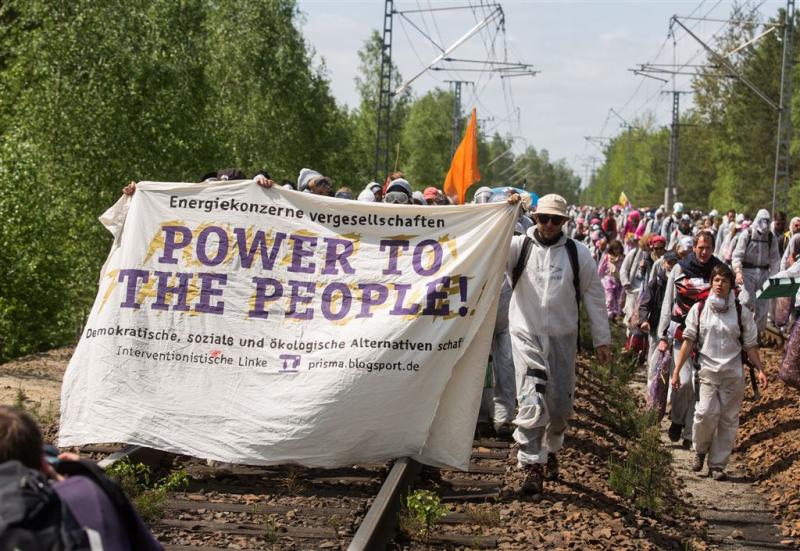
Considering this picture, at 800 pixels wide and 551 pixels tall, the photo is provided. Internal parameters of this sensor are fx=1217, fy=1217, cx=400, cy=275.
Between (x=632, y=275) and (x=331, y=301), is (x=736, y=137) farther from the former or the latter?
(x=331, y=301)

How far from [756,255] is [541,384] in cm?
1160

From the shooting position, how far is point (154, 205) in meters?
8.84

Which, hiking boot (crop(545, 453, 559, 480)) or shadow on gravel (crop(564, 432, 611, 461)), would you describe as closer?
hiking boot (crop(545, 453, 559, 480))

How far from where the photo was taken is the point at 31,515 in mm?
3139

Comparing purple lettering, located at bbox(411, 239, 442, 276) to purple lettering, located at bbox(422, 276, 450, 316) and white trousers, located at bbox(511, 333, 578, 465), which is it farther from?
white trousers, located at bbox(511, 333, 578, 465)

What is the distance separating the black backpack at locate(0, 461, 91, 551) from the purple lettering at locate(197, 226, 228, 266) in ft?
18.0

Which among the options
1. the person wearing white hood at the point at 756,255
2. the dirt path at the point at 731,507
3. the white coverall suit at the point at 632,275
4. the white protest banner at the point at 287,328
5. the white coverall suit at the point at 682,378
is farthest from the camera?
the person wearing white hood at the point at 756,255

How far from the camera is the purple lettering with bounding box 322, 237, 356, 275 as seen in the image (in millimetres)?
8617

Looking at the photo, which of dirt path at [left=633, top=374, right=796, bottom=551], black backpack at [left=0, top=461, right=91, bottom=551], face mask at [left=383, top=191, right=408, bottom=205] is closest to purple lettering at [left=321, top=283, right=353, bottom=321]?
face mask at [left=383, top=191, right=408, bottom=205]

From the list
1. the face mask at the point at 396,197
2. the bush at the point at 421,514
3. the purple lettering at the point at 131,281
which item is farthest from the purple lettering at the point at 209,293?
the face mask at the point at 396,197

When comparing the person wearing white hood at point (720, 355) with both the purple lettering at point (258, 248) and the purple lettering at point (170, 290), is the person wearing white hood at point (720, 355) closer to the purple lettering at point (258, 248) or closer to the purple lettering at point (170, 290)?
the purple lettering at point (258, 248)

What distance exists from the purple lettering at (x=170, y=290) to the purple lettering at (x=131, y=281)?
9 centimetres

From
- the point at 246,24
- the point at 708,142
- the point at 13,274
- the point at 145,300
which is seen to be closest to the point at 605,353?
the point at 145,300

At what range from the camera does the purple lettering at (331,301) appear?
8414 millimetres
